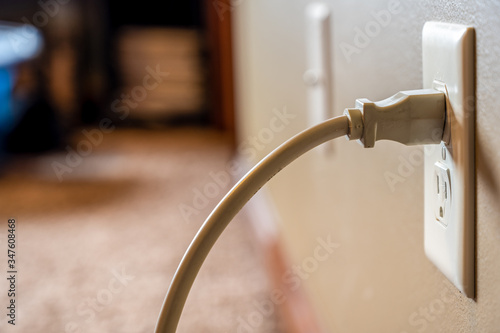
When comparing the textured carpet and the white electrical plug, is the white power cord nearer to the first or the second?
the white electrical plug

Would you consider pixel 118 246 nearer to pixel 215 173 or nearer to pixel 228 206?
pixel 215 173

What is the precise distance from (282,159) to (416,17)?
15 centimetres

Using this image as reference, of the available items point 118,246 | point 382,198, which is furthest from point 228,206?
point 118,246

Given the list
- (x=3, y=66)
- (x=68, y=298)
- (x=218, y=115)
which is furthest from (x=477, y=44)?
(x=218, y=115)

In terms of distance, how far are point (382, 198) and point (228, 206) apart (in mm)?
231

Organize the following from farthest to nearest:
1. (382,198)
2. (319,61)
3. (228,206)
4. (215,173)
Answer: (215,173), (319,61), (382,198), (228,206)

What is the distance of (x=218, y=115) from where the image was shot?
3350 millimetres

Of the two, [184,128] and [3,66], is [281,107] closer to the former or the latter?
[3,66]

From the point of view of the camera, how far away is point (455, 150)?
28 centimetres

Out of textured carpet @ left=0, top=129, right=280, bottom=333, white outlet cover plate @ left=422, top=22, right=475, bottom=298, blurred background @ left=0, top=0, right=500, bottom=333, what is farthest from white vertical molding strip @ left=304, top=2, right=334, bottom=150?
textured carpet @ left=0, top=129, right=280, bottom=333

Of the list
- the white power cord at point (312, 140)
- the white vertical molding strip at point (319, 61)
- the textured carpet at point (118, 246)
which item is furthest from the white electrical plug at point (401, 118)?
the textured carpet at point (118, 246)

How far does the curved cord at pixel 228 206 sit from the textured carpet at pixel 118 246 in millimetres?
865

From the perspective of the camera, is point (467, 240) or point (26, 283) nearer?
point (467, 240)

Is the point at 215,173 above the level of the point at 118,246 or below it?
below
